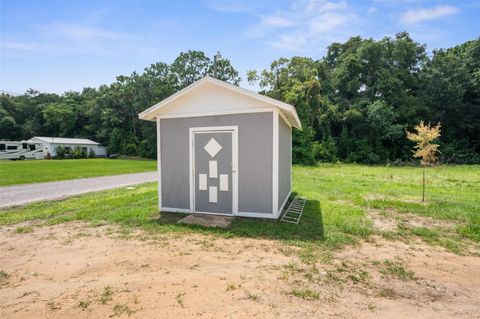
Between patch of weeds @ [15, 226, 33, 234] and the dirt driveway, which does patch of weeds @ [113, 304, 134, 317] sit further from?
patch of weeds @ [15, 226, 33, 234]

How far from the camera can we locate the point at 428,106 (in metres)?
28.3

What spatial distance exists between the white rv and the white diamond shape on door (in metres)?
40.7

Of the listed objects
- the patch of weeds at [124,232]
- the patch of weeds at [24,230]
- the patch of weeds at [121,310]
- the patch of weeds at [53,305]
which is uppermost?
the patch of weeds at [121,310]

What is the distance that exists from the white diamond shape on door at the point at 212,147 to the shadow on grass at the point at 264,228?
5.60ft

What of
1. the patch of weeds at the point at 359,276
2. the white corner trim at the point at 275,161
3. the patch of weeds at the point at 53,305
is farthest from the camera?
the white corner trim at the point at 275,161

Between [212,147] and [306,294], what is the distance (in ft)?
13.6

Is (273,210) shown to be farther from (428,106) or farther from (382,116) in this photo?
(428,106)

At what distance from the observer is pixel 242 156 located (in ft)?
19.8

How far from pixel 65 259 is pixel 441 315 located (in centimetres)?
489

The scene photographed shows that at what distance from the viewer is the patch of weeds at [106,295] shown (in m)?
2.69

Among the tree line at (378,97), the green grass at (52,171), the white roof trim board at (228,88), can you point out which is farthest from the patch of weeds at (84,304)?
the tree line at (378,97)

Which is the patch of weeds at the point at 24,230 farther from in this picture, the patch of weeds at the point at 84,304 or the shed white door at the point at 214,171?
the patch of weeds at the point at 84,304

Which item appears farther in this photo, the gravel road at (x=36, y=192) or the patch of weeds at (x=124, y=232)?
the gravel road at (x=36, y=192)

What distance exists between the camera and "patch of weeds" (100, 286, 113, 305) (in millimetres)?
2693
